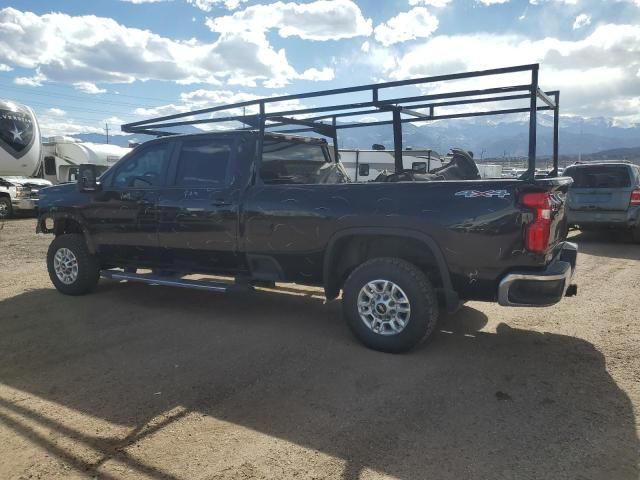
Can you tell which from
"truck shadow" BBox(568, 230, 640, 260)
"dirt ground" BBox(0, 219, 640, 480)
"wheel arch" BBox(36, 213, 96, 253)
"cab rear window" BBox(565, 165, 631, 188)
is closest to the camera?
"dirt ground" BBox(0, 219, 640, 480)

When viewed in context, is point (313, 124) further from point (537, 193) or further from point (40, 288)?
point (40, 288)

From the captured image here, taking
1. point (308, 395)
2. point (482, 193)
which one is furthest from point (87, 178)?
point (482, 193)

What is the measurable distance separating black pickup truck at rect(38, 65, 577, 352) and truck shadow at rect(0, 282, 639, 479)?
0.48 m

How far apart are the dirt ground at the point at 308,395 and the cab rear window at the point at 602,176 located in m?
5.46

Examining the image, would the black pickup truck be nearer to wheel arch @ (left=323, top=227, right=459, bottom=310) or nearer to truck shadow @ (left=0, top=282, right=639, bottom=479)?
wheel arch @ (left=323, top=227, right=459, bottom=310)

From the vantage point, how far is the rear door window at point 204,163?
5.28m

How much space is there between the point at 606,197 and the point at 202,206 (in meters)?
8.55

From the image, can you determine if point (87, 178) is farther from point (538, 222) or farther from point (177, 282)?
point (538, 222)

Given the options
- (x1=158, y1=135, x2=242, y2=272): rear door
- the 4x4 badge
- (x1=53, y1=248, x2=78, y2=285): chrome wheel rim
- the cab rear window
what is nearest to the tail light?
the 4x4 badge

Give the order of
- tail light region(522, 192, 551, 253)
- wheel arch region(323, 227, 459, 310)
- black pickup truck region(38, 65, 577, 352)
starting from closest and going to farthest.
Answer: tail light region(522, 192, 551, 253)
black pickup truck region(38, 65, 577, 352)
wheel arch region(323, 227, 459, 310)

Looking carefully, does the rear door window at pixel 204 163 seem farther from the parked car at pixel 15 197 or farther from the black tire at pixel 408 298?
the parked car at pixel 15 197

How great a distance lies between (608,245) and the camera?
10.6 meters

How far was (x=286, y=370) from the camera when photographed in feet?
13.3

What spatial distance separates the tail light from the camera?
3709 millimetres
